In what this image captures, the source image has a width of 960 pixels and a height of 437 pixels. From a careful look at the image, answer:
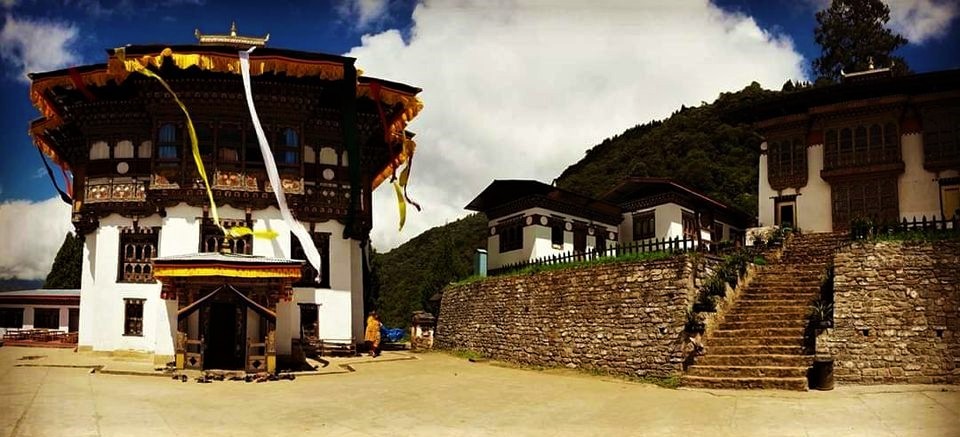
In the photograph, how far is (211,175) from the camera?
21172mm

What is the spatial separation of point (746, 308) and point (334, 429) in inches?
447

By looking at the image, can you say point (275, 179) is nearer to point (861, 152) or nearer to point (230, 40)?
point (230, 40)

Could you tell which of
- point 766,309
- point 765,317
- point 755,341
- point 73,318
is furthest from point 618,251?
point 73,318

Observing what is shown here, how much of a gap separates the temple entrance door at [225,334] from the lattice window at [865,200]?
1992 centimetres

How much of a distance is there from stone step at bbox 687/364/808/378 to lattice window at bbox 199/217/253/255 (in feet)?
42.3

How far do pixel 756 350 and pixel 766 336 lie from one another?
2.19 ft

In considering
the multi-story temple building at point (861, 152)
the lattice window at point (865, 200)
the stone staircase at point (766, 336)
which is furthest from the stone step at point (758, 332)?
the lattice window at point (865, 200)

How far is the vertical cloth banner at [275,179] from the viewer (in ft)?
65.3

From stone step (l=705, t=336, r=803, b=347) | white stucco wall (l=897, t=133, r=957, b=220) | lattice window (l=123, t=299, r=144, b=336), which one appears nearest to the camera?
stone step (l=705, t=336, r=803, b=347)

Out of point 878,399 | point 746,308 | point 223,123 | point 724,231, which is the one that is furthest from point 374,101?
point 724,231

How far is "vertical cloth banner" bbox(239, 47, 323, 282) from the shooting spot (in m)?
19.9

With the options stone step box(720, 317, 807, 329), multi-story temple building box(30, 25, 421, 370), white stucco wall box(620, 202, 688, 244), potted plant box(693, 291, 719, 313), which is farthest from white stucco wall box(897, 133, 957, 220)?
multi-story temple building box(30, 25, 421, 370)

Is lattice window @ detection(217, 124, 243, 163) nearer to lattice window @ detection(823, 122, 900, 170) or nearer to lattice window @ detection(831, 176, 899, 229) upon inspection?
lattice window @ detection(823, 122, 900, 170)

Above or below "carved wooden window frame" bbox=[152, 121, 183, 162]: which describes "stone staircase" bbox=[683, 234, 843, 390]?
below
